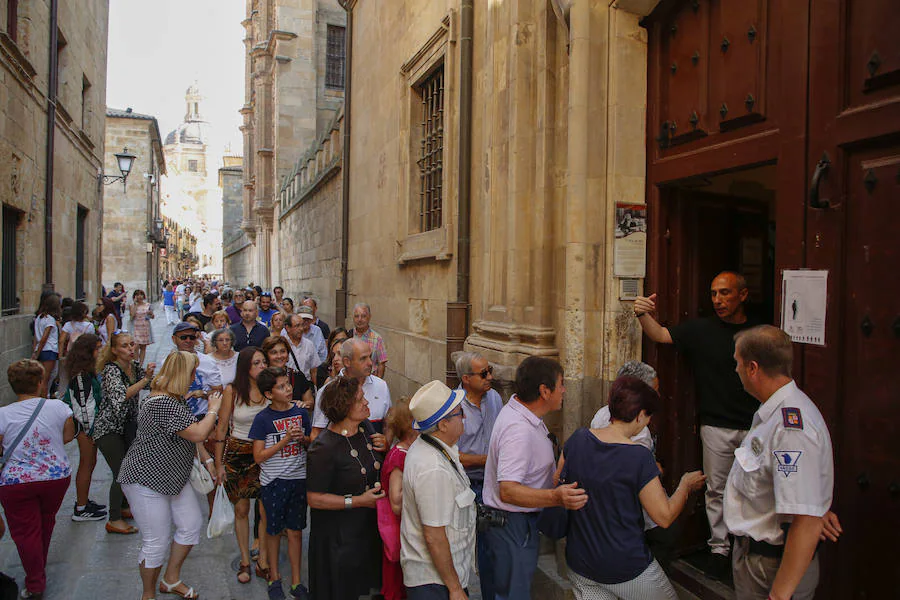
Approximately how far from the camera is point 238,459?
4.74 metres

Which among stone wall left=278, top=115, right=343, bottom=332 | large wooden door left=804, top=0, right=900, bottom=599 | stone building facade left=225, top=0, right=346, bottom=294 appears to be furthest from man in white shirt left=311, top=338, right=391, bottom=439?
stone building facade left=225, top=0, right=346, bottom=294

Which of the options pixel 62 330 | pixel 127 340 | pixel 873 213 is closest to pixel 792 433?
pixel 873 213

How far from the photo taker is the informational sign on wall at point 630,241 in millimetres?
4496

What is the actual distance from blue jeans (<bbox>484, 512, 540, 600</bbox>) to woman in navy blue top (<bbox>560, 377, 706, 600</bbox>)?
466 millimetres

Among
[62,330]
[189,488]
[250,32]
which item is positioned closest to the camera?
[189,488]

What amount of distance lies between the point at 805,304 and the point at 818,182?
58 cm

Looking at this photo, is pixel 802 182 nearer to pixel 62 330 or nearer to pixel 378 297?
pixel 378 297

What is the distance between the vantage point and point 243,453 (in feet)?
15.5

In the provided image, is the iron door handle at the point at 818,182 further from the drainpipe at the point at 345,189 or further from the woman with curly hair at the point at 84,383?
the drainpipe at the point at 345,189

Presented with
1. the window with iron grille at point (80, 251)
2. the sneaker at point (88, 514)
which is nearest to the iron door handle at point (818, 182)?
the sneaker at point (88, 514)

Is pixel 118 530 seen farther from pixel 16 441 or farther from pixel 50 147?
pixel 50 147

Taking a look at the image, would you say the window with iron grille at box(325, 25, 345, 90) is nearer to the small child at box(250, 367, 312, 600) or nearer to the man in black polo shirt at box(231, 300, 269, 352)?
the man in black polo shirt at box(231, 300, 269, 352)

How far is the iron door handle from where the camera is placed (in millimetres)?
3037

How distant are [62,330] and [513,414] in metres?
7.90
